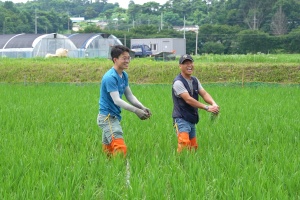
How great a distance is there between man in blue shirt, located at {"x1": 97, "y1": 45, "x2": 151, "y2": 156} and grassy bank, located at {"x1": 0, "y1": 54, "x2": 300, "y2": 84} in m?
10.7

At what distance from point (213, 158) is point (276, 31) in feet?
132

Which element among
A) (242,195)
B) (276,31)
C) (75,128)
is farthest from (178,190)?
(276,31)

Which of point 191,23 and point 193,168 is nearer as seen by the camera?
point 193,168

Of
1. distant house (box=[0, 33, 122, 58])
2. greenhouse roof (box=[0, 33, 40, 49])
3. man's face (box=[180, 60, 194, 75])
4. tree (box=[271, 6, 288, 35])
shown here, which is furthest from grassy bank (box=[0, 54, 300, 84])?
tree (box=[271, 6, 288, 35])

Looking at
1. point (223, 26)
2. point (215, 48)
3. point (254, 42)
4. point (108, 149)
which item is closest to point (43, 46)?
point (215, 48)

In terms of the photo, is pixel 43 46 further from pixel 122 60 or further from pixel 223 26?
pixel 122 60

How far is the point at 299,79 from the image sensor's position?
621 inches

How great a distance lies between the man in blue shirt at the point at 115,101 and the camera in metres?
4.58

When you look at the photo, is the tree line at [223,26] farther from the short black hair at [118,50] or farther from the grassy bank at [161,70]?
the short black hair at [118,50]

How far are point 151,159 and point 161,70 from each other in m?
12.5

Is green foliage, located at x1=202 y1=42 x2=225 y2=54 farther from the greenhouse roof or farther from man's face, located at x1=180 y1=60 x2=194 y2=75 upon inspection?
man's face, located at x1=180 y1=60 x2=194 y2=75

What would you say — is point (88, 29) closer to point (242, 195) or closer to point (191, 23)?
point (191, 23)

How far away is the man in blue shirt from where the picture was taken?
4578mm

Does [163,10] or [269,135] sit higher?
[163,10]
